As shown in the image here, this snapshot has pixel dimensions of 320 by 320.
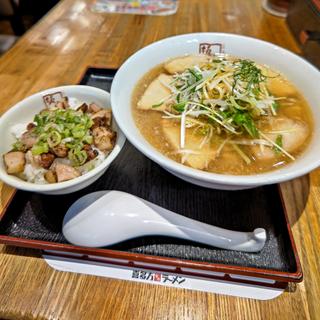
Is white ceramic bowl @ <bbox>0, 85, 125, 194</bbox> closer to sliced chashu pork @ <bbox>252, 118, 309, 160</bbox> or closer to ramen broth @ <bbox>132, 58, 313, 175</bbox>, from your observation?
ramen broth @ <bbox>132, 58, 313, 175</bbox>

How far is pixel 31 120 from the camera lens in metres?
1.05

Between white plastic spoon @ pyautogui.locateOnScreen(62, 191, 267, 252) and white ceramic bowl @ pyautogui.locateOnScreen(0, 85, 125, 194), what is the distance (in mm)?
82

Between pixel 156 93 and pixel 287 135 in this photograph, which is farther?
pixel 156 93

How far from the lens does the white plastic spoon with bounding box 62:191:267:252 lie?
2.57 ft

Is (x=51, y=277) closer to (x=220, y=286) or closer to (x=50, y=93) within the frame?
(x=220, y=286)

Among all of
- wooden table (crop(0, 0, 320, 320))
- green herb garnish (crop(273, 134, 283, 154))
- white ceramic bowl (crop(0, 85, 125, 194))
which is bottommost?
wooden table (crop(0, 0, 320, 320))

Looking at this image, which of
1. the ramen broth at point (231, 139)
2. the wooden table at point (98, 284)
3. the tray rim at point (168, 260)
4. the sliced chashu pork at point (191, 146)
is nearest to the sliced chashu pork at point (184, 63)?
the ramen broth at point (231, 139)

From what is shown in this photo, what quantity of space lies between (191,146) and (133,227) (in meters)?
0.31

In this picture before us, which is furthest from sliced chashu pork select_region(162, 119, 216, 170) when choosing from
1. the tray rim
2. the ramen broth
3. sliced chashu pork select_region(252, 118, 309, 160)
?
the tray rim

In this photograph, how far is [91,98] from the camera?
110 cm

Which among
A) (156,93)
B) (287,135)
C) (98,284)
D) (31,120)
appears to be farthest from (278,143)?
(31,120)

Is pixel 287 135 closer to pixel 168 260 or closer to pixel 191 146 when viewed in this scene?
pixel 191 146

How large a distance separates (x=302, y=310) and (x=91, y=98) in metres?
0.95

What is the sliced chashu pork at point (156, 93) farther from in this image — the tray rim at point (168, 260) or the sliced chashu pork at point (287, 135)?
the tray rim at point (168, 260)
